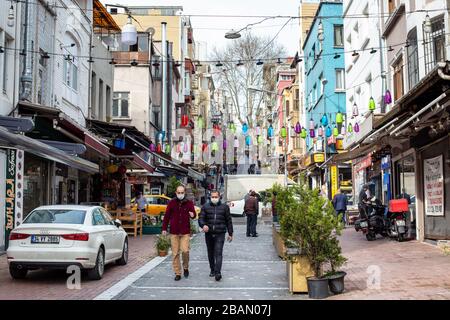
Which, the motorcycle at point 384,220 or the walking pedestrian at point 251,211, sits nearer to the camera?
the motorcycle at point 384,220

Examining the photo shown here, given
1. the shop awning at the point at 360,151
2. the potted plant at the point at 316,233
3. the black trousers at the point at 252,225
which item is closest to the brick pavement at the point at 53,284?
the potted plant at the point at 316,233

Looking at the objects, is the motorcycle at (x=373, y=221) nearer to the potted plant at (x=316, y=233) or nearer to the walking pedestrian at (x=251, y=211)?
the walking pedestrian at (x=251, y=211)

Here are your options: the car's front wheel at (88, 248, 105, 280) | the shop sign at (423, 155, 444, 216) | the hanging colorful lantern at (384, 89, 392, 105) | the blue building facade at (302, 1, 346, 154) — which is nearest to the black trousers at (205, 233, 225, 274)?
the car's front wheel at (88, 248, 105, 280)

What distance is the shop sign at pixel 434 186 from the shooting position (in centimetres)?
1516

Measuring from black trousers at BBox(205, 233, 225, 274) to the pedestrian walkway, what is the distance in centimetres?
25

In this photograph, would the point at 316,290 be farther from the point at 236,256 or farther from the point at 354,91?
the point at 354,91

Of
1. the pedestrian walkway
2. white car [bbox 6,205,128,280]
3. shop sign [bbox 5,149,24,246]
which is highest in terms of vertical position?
shop sign [bbox 5,149,24,246]

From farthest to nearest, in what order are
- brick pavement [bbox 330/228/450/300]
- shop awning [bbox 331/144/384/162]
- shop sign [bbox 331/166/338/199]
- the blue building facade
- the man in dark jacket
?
1. the blue building facade
2. shop sign [bbox 331/166/338/199]
3. shop awning [bbox 331/144/384/162]
4. the man in dark jacket
5. brick pavement [bbox 330/228/450/300]

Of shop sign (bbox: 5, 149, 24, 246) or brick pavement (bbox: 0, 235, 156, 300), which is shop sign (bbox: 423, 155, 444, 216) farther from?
shop sign (bbox: 5, 149, 24, 246)

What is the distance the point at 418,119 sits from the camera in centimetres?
1319

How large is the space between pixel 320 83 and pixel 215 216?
29415mm

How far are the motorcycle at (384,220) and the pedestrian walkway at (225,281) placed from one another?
152 inches

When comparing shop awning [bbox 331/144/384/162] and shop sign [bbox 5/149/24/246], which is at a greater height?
shop awning [bbox 331/144/384/162]

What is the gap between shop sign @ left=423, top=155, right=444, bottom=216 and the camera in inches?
597
